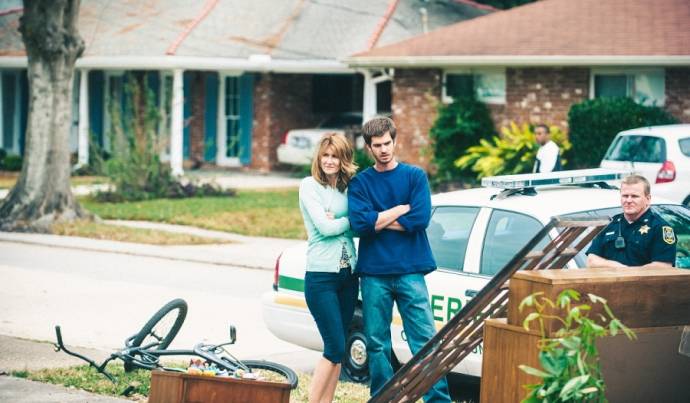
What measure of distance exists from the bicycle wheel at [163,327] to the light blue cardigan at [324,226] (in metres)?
1.46

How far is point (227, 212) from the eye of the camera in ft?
68.4

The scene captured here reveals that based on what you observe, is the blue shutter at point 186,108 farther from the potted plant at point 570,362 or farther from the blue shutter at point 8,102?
the potted plant at point 570,362

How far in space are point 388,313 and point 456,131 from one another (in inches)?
650

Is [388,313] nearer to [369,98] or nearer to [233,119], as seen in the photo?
[369,98]

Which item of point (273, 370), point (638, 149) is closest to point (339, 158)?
point (273, 370)

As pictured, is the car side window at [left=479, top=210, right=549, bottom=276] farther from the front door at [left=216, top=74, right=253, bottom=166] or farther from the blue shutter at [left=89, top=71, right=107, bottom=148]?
the blue shutter at [left=89, top=71, right=107, bottom=148]

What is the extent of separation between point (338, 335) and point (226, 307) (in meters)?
5.37

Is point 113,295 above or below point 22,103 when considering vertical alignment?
below

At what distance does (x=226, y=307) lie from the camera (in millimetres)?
11961

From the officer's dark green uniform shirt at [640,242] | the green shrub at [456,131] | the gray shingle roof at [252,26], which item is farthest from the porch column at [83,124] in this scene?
the officer's dark green uniform shirt at [640,242]

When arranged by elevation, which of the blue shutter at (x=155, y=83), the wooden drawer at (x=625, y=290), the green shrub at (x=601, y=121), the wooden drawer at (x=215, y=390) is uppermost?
the blue shutter at (x=155, y=83)

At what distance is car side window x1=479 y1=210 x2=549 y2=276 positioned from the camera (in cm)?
761

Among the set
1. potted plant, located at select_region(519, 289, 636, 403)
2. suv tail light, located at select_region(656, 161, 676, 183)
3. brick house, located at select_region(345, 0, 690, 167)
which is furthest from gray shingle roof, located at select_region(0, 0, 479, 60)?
potted plant, located at select_region(519, 289, 636, 403)

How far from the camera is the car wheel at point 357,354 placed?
8.30m
